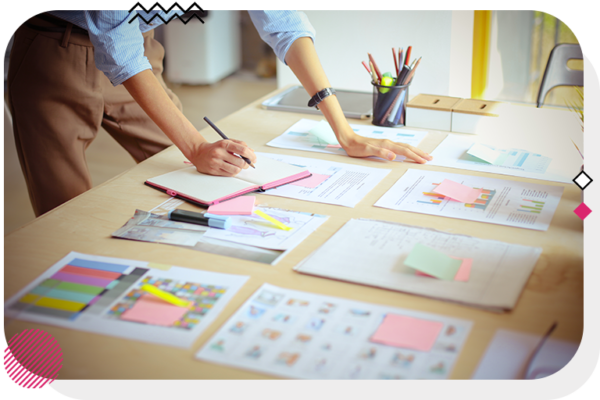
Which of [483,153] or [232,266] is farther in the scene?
[483,153]

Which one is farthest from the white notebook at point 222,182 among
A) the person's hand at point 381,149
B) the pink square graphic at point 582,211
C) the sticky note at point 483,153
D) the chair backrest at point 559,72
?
the chair backrest at point 559,72

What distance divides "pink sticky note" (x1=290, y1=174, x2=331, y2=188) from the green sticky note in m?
0.35

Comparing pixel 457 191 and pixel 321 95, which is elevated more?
pixel 321 95

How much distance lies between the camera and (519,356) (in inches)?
22.6

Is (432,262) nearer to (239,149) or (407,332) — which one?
(407,332)

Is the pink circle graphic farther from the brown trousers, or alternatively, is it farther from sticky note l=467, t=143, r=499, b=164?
sticky note l=467, t=143, r=499, b=164

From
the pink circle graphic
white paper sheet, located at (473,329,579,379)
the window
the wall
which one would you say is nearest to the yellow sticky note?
the pink circle graphic

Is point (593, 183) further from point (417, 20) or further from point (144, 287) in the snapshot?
point (417, 20)

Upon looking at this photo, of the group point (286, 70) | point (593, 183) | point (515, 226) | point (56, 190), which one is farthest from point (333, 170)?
point (286, 70)

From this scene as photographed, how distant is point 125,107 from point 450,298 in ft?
3.73

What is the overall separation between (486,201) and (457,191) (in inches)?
2.3

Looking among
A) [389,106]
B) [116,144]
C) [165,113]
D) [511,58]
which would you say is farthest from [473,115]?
[116,144]

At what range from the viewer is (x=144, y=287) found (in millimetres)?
704

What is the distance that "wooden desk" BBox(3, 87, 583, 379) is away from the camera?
0.60 metres
